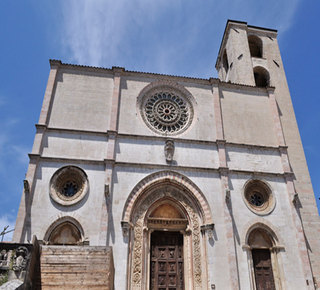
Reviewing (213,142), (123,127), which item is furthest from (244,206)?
(123,127)

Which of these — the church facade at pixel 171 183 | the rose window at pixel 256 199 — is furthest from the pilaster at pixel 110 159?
the rose window at pixel 256 199

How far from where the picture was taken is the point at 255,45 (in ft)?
76.3

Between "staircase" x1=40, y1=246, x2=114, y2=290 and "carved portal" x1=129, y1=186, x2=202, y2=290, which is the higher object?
"carved portal" x1=129, y1=186, x2=202, y2=290

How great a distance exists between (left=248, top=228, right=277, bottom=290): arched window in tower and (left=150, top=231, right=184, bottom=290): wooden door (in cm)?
330

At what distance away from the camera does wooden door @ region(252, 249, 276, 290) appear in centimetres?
1311

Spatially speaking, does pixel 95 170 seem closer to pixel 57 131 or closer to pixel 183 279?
pixel 57 131

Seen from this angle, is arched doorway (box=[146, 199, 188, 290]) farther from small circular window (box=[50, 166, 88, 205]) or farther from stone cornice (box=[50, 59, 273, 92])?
stone cornice (box=[50, 59, 273, 92])

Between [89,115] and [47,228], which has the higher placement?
[89,115]

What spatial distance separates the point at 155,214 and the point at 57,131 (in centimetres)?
616

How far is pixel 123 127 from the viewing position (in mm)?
15016

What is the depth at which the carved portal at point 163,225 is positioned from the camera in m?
12.3

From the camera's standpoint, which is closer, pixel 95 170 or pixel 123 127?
pixel 95 170

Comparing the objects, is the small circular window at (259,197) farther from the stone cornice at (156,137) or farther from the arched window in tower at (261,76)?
the arched window in tower at (261,76)

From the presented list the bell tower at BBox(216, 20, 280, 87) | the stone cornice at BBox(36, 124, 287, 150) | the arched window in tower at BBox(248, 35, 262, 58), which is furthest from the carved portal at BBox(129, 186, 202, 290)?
the arched window in tower at BBox(248, 35, 262, 58)
